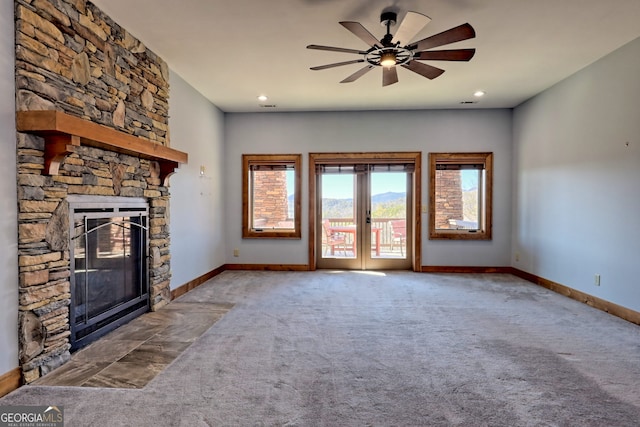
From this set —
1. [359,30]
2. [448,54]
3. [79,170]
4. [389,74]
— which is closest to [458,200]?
[389,74]

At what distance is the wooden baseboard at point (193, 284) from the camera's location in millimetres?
4241

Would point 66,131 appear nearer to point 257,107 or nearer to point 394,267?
point 257,107

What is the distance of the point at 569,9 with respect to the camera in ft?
9.25

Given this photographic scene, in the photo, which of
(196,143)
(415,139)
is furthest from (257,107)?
(415,139)

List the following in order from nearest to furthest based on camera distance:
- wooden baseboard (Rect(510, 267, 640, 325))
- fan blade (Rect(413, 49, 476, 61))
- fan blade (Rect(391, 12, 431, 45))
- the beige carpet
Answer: the beige carpet → fan blade (Rect(391, 12, 431, 45)) → fan blade (Rect(413, 49, 476, 61)) → wooden baseboard (Rect(510, 267, 640, 325))

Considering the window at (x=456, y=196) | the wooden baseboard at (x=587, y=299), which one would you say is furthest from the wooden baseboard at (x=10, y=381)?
the window at (x=456, y=196)

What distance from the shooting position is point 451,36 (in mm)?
2525

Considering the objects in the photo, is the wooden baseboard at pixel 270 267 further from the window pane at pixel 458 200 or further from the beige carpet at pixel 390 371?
the window pane at pixel 458 200

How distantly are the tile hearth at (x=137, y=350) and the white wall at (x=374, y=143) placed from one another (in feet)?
8.03

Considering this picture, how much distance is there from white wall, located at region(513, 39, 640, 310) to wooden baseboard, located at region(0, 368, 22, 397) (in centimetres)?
513

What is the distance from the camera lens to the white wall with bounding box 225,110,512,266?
578 centimetres

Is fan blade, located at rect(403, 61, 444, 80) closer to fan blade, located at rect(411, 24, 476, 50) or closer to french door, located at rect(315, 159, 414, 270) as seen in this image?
fan blade, located at rect(411, 24, 476, 50)

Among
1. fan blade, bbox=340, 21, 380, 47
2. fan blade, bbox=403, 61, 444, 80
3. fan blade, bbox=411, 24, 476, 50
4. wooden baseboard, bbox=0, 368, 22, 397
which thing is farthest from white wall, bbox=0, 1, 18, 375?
fan blade, bbox=403, 61, 444, 80

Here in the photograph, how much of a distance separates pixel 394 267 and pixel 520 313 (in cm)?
255
